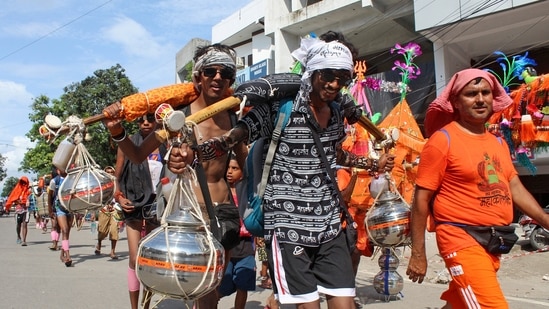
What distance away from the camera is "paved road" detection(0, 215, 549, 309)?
5496mm

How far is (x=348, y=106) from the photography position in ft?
10.9

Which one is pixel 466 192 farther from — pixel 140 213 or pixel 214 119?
pixel 140 213

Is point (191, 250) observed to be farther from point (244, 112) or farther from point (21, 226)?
point (21, 226)

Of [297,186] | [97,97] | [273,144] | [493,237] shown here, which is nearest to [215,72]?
[273,144]

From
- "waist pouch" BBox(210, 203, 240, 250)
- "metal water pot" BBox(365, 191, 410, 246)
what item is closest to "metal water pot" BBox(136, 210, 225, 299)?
"waist pouch" BBox(210, 203, 240, 250)

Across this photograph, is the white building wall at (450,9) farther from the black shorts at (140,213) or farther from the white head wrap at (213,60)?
the white head wrap at (213,60)

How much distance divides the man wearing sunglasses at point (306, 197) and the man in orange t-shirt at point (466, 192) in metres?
0.62

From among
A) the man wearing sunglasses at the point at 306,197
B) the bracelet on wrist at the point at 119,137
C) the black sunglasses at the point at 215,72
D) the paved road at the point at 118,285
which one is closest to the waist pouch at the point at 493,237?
the man wearing sunglasses at the point at 306,197

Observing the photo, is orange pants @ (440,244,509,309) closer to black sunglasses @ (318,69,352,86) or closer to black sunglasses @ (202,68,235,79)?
black sunglasses @ (318,69,352,86)

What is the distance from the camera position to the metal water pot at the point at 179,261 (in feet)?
7.44

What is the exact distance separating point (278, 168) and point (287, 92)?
0.46m

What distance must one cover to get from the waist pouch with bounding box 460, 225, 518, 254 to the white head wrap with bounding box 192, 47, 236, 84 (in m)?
1.88

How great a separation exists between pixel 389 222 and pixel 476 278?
1034 millimetres

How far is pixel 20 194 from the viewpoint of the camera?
1290cm
